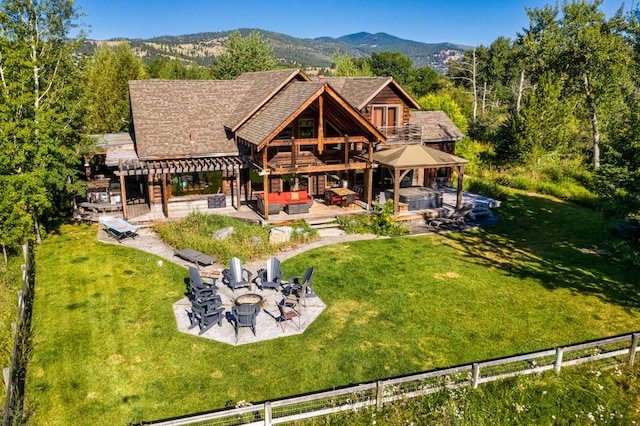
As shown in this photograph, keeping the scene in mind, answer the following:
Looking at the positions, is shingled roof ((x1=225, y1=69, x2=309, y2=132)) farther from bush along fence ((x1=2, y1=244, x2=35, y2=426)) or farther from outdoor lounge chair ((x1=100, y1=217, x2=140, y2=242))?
bush along fence ((x1=2, y1=244, x2=35, y2=426))

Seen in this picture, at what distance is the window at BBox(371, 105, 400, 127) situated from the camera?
1155 inches

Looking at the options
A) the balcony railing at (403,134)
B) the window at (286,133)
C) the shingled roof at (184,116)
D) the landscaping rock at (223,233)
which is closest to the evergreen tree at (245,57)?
the shingled roof at (184,116)

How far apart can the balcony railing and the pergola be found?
10.5 feet

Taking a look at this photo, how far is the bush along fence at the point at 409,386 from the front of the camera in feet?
30.0

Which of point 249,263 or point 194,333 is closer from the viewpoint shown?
point 194,333

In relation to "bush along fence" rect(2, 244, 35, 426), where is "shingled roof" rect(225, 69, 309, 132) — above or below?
above

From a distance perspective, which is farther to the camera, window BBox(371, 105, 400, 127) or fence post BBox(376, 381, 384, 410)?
window BBox(371, 105, 400, 127)

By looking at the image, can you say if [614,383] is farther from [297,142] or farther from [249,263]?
[297,142]

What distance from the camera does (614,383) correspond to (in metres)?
11.1

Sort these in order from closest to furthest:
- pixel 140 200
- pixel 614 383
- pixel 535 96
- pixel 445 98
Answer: pixel 614 383, pixel 140 200, pixel 535 96, pixel 445 98

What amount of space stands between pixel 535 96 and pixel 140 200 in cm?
3158

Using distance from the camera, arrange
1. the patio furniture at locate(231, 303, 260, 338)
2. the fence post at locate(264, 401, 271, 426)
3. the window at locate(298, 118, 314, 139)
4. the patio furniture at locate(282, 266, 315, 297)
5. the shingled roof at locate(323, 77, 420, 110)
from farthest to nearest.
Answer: the shingled roof at locate(323, 77, 420, 110)
the window at locate(298, 118, 314, 139)
the patio furniture at locate(282, 266, 315, 297)
the patio furniture at locate(231, 303, 260, 338)
the fence post at locate(264, 401, 271, 426)

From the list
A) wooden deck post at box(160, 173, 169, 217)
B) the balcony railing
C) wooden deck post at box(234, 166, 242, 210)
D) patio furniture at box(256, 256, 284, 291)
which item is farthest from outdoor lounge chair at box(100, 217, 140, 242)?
the balcony railing

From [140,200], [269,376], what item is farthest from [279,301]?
[140,200]
